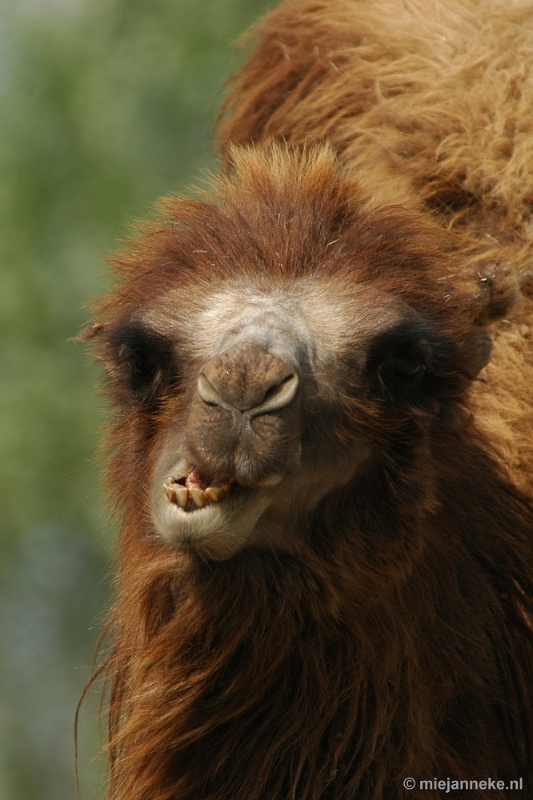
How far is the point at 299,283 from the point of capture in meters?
3.87

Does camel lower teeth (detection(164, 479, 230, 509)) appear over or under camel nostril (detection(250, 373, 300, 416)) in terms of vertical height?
under

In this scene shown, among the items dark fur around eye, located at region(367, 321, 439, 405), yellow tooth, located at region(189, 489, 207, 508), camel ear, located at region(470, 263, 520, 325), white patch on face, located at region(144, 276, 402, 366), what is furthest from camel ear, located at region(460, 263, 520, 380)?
yellow tooth, located at region(189, 489, 207, 508)

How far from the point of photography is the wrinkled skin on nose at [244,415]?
3359 millimetres

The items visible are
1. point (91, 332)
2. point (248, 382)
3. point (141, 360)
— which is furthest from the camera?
point (91, 332)

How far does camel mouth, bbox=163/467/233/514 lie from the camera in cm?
342

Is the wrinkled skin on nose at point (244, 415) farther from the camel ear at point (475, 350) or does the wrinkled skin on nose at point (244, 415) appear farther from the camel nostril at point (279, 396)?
the camel ear at point (475, 350)

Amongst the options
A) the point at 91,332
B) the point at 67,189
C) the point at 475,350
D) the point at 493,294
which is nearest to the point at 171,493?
the point at 91,332

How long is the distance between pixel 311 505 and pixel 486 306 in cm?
99

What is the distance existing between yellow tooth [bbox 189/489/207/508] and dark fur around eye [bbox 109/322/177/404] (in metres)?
0.57

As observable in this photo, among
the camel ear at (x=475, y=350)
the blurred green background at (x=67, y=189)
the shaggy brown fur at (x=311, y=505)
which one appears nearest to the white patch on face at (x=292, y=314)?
the shaggy brown fur at (x=311, y=505)

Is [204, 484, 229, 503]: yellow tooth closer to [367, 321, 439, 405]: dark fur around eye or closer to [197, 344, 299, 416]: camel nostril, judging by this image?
[197, 344, 299, 416]: camel nostril

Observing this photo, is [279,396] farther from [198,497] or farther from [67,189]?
[67,189]

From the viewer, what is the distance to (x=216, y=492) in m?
3.41

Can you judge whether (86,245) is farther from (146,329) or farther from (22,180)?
(146,329)
